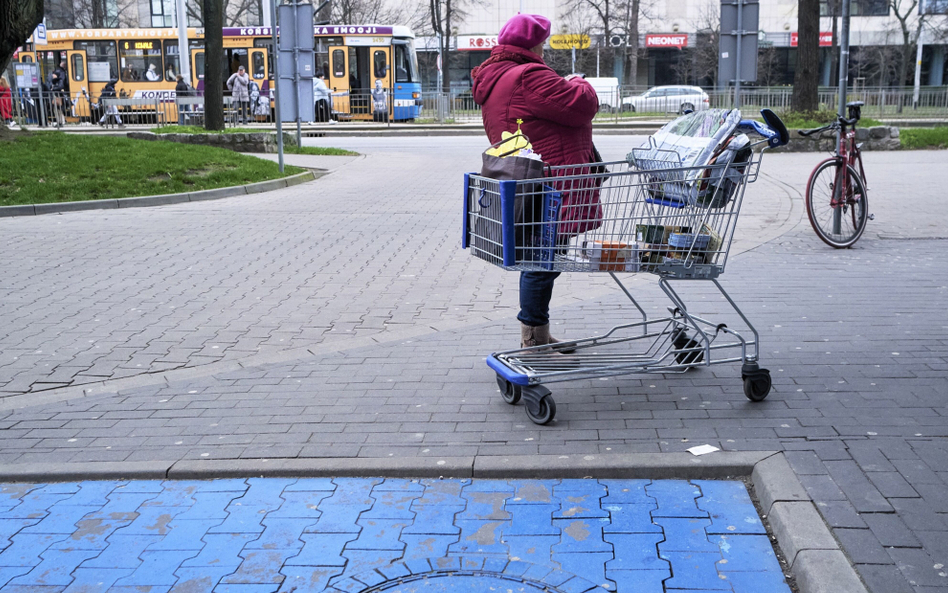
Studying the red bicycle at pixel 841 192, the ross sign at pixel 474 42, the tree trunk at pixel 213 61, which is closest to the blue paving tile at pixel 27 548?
the red bicycle at pixel 841 192

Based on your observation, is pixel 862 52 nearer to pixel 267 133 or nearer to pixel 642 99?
pixel 642 99

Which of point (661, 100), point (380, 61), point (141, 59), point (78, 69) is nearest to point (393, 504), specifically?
point (380, 61)

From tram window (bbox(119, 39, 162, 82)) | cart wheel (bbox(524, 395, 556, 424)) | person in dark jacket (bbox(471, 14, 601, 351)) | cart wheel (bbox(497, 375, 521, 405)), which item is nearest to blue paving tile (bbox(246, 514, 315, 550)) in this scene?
cart wheel (bbox(524, 395, 556, 424))

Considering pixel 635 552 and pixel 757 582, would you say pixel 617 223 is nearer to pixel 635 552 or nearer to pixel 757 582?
pixel 635 552

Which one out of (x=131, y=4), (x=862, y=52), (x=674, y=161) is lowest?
(x=674, y=161)

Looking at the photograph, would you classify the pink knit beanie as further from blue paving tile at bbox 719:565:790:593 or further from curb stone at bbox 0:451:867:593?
blue paving tile at bbox 719:565:790:593

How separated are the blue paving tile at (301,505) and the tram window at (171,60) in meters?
34.7

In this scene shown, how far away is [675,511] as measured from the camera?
11.7ft

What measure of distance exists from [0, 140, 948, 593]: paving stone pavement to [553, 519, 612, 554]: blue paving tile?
0.61m

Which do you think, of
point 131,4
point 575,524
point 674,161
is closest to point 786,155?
point 674,161

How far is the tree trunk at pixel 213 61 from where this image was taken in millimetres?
20859

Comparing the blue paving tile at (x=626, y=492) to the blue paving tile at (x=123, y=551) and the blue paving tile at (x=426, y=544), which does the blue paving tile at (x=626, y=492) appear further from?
the blue paving tile at (x=123, y=551)

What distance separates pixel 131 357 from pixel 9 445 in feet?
4.71

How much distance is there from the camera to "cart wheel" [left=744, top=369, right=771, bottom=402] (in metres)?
4.56
